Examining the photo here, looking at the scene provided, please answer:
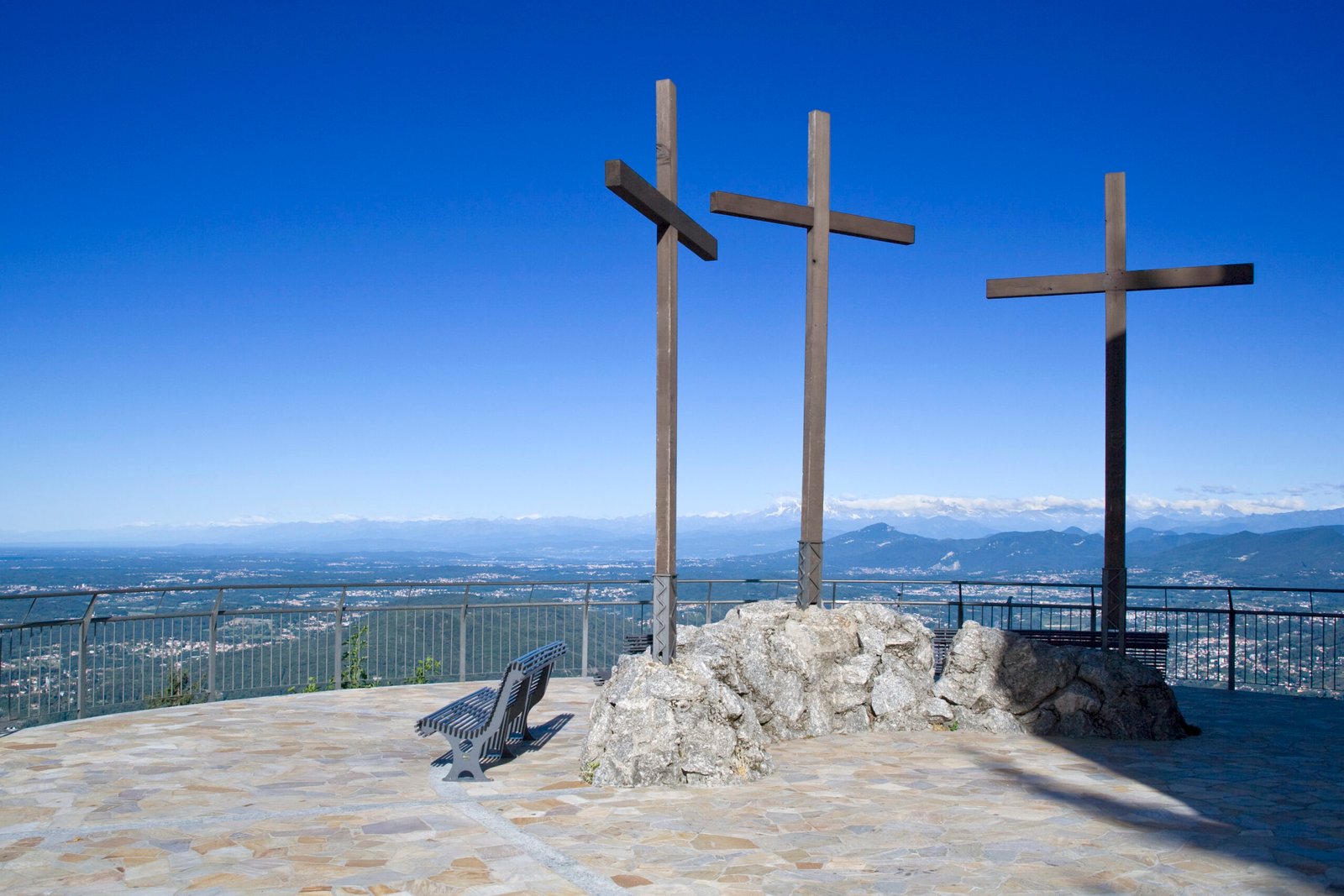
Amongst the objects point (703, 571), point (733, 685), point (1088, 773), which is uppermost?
point (733, 685)

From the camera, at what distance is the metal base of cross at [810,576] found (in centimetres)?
1157

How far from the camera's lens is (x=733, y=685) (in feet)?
31.5

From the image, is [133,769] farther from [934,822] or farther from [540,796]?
[934,822]

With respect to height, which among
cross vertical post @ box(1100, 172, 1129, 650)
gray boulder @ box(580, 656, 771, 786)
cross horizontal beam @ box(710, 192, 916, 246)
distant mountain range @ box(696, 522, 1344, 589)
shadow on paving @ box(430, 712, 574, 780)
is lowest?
distant mountain range @ box(696, 522, 1344, 589)

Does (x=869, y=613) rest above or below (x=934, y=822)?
above

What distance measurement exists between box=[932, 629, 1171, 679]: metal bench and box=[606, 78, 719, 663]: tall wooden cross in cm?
429

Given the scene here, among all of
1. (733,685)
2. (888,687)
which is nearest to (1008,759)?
(888,687)

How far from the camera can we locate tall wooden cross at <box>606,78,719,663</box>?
9.17 m

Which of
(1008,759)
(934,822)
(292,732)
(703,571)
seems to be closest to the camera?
(934,822)

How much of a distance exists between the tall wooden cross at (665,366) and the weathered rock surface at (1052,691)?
147 inches

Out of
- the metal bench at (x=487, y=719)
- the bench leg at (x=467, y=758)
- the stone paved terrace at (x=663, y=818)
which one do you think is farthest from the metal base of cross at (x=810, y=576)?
the bench leg at (x=467, y=758)

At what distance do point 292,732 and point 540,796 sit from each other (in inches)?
151

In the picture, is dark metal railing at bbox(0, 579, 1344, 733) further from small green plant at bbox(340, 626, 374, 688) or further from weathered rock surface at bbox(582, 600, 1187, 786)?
weathered rock surface at bbox(582, 600, 1187, 786)

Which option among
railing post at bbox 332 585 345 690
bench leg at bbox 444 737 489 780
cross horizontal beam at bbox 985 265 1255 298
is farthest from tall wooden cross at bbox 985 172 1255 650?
railing post at bbox 332 585 345 690
